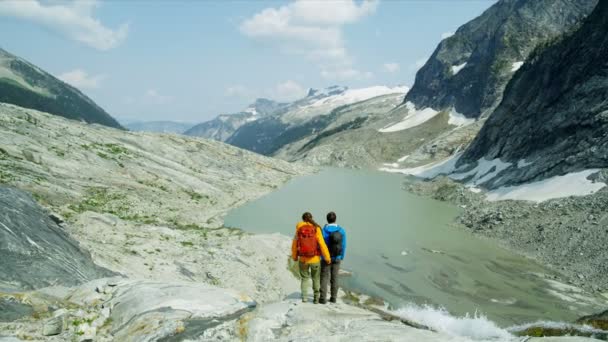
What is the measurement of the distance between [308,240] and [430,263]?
90.0 ft

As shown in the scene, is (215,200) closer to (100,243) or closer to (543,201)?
(100,243)

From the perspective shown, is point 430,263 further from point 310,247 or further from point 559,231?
point 310,247

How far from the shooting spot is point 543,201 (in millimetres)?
48625

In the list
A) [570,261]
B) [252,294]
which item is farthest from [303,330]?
[570,261]

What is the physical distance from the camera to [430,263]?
3744 centimetres

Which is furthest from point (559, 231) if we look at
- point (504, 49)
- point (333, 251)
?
point (504, 49)

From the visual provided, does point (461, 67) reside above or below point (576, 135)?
above

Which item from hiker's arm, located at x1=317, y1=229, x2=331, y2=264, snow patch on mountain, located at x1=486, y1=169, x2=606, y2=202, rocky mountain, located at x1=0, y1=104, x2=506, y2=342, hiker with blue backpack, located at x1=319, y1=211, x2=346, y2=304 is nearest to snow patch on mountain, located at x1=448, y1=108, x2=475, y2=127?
rocky mountain, located at x1=0, y1=104, x2=506, y2=342

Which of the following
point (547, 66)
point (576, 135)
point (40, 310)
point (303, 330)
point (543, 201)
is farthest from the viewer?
point (547, 66)

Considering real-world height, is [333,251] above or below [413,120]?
below

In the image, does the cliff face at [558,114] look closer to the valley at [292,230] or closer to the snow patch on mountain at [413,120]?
the valley at [292,230]

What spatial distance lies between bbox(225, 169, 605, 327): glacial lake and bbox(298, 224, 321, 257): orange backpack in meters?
17.6

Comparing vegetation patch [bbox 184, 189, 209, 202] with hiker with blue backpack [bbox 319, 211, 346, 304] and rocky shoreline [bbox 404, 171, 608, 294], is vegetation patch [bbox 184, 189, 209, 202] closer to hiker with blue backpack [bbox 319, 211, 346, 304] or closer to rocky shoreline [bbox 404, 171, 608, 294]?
rocky shoreline [bbox 404, 171, 608, 294]

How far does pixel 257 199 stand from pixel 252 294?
47.8 m
